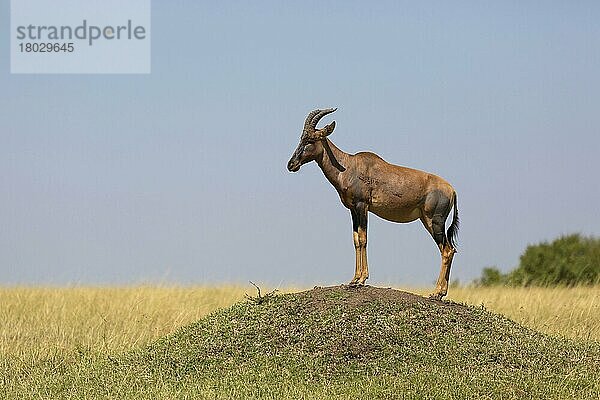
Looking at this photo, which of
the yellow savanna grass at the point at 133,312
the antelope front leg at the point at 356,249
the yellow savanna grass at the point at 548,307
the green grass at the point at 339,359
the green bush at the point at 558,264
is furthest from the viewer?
the green bush at the point at 558,264

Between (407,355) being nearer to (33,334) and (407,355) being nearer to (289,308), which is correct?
(289,308)

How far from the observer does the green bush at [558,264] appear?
26.9 m

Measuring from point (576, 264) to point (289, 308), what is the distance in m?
17.4

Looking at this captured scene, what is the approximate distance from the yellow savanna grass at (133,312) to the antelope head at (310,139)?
3.98 meters

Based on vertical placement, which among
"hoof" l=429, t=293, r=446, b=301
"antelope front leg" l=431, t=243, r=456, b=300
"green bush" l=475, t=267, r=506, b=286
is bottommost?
"green bush" l=475, t=267, r=506, b=286

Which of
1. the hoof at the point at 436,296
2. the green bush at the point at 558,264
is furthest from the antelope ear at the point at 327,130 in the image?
the green bush at the point at 558,264

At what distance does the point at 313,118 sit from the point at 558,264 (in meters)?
17.0

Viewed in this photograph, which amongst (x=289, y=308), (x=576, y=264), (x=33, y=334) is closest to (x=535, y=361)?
(x=289, y=308)

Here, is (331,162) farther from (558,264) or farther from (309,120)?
(558,264)

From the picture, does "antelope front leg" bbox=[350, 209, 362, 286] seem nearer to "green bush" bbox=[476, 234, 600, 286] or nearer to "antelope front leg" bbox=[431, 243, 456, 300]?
"antelope front leg" bbox=[431, 243, 456, 300]

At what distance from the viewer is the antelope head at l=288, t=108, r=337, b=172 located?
39.8 feet

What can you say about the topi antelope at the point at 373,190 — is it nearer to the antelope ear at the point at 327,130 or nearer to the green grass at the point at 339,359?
the antelope ear at the point at 327,130

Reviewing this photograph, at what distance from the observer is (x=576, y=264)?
1085 inches

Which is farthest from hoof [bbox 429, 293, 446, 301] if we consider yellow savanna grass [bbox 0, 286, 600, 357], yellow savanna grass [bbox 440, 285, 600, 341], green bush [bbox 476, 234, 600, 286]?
green bush [bbox 476, 234, 600, 286]
